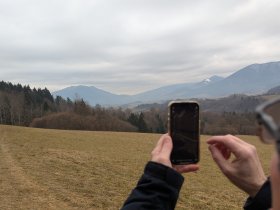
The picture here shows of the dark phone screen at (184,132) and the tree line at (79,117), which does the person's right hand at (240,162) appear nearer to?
the dark phone screen at (184,132)

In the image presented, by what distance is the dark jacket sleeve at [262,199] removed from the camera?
59.6 inches

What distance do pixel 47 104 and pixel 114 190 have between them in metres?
71.5

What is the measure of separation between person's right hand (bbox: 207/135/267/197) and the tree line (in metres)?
59.3

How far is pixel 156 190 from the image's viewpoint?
1.46 m

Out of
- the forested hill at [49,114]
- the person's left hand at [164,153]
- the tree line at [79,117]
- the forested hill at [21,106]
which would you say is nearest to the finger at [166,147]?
the person's left hand at [164,153]

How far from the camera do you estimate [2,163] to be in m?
18.3

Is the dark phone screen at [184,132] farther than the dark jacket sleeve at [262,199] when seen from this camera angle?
Yes

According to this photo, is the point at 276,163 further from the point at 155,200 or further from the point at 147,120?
the point at 147,120

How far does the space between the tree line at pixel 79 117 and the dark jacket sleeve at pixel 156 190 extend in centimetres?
5962

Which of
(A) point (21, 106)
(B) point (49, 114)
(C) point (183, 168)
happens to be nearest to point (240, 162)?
(C) point (183, 168)

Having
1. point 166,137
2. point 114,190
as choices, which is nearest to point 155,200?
point 166,137

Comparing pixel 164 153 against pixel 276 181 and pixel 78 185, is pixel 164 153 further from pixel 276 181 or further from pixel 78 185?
pixel 78 185

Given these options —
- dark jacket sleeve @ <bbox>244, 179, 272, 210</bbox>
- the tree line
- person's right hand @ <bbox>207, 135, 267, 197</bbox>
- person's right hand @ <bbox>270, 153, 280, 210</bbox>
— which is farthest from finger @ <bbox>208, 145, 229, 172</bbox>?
the tree line

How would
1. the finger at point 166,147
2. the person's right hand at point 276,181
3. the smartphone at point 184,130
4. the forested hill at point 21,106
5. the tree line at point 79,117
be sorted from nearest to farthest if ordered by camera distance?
the person's right hand at point 276,181 < the finger at point 166,147 < the smartphone at point 184,130 < the tree line at point 79,117 < the forested hill at point 21,106
